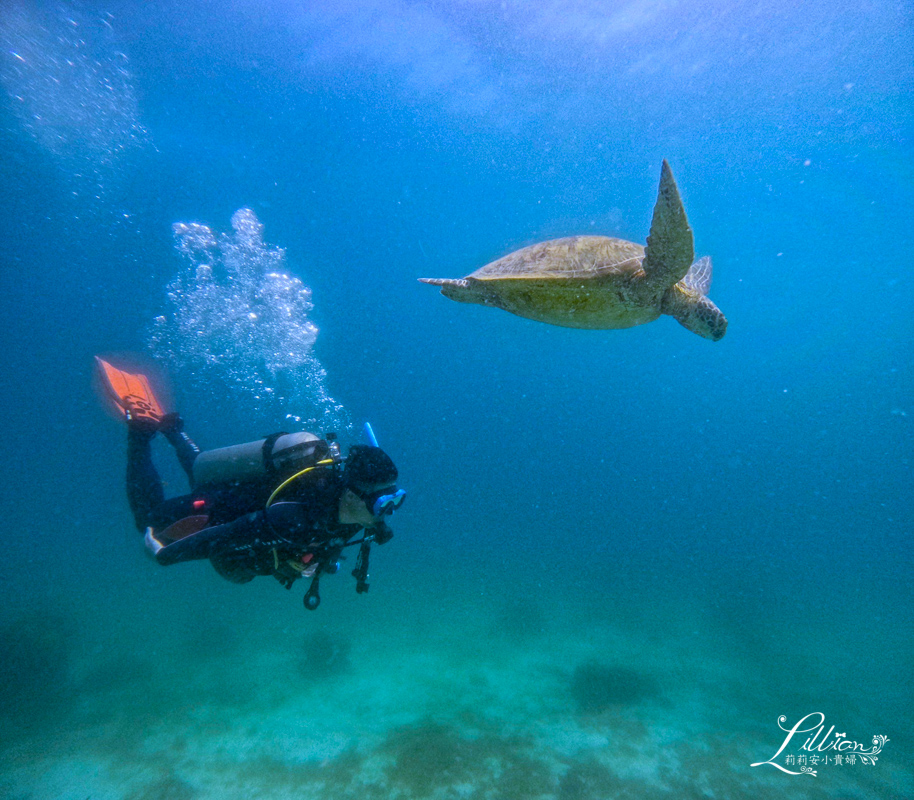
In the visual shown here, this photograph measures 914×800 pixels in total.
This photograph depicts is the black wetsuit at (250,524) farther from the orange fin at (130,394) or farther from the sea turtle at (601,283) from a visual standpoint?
the sea turtle at (601,283)

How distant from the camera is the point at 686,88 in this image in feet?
54.1

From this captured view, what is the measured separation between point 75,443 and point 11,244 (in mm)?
51378

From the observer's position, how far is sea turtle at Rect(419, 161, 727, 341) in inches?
123

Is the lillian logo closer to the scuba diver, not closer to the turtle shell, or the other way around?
the scuba diver

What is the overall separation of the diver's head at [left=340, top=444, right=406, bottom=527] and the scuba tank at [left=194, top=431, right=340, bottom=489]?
1.68 ft

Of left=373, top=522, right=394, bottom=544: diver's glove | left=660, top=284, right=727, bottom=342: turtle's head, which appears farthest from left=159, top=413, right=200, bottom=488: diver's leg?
left=660, top=284, right=727, bottom=342: turtle's head

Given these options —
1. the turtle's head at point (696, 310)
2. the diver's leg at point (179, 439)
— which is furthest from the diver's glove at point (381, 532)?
the diver's leg at point (179, 439)

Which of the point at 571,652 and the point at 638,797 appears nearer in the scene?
the point at 638,797

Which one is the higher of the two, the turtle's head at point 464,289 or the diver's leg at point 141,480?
the turtle's head at point 464,289

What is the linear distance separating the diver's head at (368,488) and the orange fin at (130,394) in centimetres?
435

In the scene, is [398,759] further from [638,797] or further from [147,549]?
[147,549]

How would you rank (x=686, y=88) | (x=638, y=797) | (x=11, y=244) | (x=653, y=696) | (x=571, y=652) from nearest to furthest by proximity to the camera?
(x=638, y=797), (x=653, y=696), (x=571, y=652), (x=686, y=88), (x=11, y=244)

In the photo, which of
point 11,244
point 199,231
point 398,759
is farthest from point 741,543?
point 11,244

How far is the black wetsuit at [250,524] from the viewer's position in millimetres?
3662
